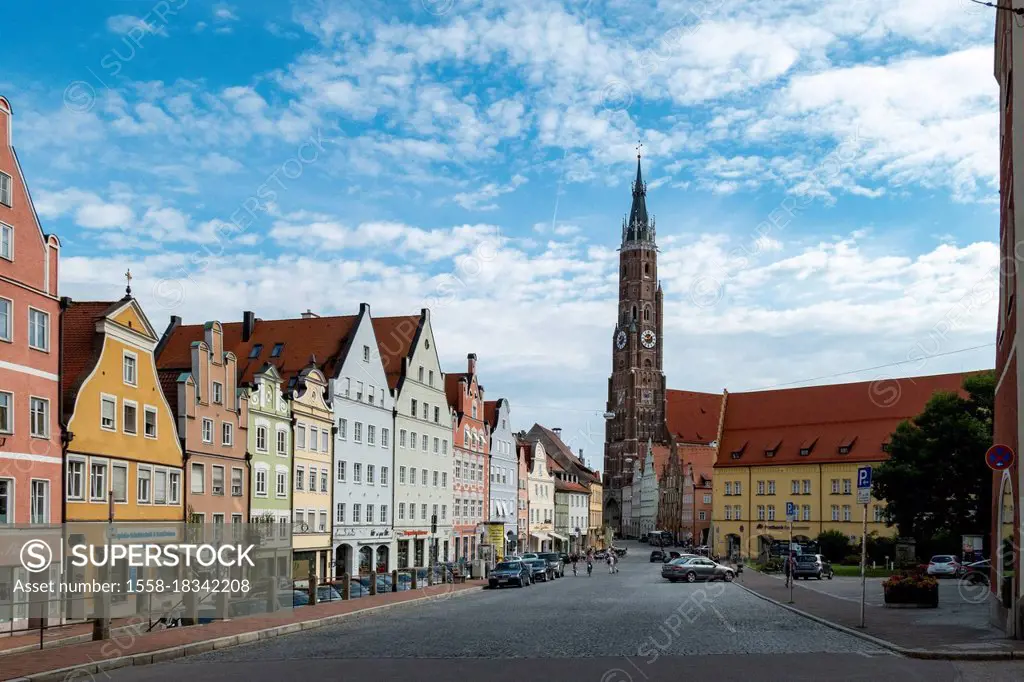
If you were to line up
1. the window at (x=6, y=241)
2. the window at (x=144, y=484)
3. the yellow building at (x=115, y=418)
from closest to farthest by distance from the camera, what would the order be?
the window at (x=6, y=241)
the yellow building at (x=115, y=418)
the window at (x=144, y=484)

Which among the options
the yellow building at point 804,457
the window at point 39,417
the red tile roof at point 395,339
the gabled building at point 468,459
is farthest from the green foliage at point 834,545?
the window at point 39,417

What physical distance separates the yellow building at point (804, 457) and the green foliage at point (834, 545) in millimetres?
3233

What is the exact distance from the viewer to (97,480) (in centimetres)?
3541

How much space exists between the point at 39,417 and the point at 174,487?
10.3 metres

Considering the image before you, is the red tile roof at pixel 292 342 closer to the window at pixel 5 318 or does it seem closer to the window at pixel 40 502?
the window at pixel 40 502

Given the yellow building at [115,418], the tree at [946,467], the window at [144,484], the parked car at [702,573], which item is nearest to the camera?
the yellow building at [115,418]

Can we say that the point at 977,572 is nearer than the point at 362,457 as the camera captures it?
Yes

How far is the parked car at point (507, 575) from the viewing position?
52781 mm

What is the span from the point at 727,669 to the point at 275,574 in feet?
59.0

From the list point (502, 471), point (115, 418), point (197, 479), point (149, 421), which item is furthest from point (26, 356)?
point (502, 471)

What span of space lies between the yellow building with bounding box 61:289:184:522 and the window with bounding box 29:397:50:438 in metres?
1.01

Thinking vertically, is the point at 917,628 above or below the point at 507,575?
above

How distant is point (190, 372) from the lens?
44.5 metres

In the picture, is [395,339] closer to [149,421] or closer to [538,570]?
[538,570]
